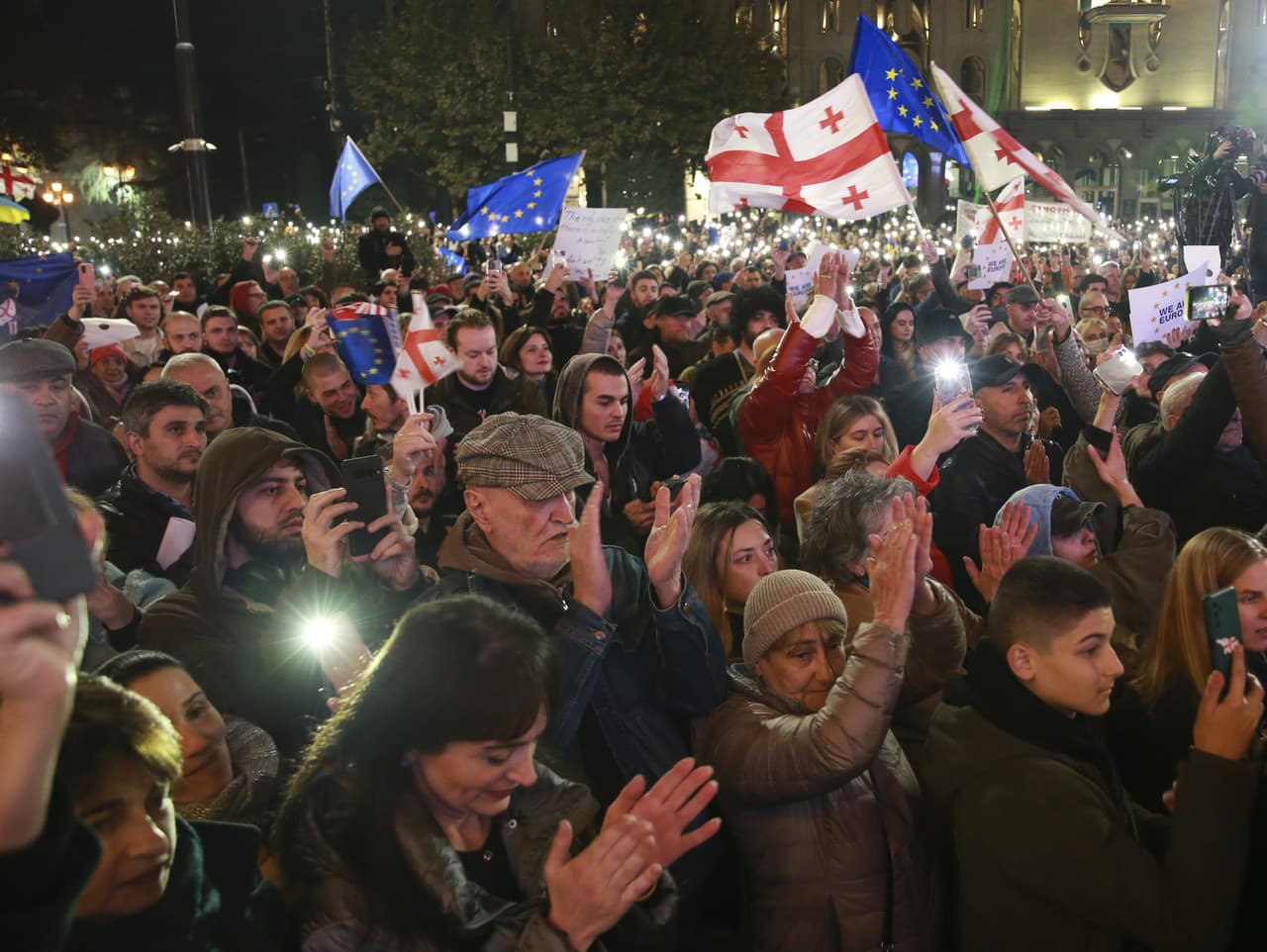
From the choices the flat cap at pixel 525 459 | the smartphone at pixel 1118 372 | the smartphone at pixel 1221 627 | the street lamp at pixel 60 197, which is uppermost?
the street lamp at pixel 60 197

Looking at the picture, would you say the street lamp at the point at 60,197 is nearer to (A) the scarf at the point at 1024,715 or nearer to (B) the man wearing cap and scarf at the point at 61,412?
(B) the man wearing cap and scarf at the point at 61,412

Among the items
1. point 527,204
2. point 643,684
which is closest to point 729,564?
point 643,684

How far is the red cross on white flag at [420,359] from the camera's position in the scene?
4766mm

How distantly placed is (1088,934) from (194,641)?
236 centimetres

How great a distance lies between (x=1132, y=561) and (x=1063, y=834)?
175 centimetres

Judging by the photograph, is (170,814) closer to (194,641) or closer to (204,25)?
(194,641)

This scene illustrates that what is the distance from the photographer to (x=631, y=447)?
5.62 m

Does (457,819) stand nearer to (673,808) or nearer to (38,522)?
(673,808)

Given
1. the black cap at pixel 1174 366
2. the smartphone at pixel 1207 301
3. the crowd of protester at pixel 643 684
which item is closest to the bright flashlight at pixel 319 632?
the crowd of protester at pixel 643 684

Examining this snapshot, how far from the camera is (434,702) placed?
2.04 metres

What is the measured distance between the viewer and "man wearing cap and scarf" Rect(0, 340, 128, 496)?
16.4ft

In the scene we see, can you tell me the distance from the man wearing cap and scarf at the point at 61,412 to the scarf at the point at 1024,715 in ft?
12.8

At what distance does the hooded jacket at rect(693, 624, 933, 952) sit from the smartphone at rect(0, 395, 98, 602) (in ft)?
6.20

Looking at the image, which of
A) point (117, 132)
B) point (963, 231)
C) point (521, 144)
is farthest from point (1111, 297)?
point (117, 132)
